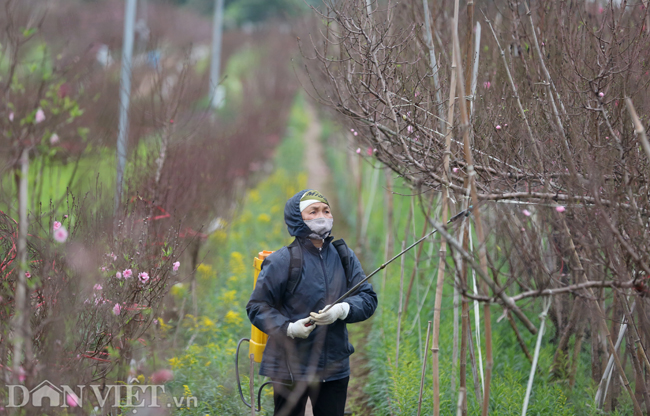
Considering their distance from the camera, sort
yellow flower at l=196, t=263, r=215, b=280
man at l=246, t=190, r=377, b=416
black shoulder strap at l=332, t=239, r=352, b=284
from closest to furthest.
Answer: man at l=246, t=190, r=377, b=416 < black shoulder strap at l=332, t=239, r=352, b=284 < yellow flower at l=196, t=263, r=215, b=280

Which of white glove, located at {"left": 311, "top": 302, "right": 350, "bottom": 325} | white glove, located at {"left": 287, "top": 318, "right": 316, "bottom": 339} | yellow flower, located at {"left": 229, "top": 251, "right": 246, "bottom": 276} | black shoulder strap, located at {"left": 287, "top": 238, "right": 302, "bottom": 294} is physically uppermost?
yellow flower, located at {"left": 229, "top": 251, "right": 246, "bottom": 276}

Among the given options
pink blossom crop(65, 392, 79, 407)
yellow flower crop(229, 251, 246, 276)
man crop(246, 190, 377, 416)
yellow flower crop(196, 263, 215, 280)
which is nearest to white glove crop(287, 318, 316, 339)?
man crop(246, 190, 377, 416)

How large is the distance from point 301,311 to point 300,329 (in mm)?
154

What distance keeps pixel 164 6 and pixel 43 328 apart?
29.1 m

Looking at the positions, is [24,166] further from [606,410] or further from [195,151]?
[195,151]

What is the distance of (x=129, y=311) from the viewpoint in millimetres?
3133

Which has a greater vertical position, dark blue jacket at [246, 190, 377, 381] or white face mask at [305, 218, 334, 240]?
white face mask at [305, 218, 334, 240]

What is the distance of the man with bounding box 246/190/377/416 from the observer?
2.87 meters

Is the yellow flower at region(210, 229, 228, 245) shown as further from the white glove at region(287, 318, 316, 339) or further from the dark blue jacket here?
the white glove at region(287, 318, 316, 339)

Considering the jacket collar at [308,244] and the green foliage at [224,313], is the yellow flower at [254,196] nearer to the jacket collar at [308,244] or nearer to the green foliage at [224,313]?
the green foliage at [224,313]

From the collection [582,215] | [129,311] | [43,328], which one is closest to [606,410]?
[582,215]

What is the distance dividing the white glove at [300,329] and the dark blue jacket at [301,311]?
0.04 m

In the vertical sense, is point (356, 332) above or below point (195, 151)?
below

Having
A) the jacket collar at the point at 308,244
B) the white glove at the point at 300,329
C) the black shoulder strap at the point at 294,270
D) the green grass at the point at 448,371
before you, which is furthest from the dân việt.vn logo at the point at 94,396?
the green grass at the point at 448,371
